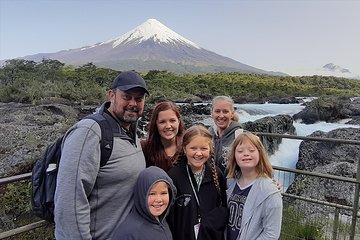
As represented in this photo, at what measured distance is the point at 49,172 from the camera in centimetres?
178

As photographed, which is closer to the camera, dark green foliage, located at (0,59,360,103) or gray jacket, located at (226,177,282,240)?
gray jacket, located at (226,177,282,240)

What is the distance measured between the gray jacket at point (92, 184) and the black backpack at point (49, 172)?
0.03 m

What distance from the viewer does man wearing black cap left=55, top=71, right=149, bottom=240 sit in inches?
66.3

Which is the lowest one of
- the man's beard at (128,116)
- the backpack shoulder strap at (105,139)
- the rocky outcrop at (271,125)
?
the rocky outcrop at (271,125)

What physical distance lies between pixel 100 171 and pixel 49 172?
0.75ft

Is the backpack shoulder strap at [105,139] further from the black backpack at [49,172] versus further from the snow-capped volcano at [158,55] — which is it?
the snow-capped volcano at [158,55]

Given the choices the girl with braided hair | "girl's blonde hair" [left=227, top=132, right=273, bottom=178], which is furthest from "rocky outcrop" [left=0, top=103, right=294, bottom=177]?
the girl with braided hair

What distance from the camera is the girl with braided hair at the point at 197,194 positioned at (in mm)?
2141

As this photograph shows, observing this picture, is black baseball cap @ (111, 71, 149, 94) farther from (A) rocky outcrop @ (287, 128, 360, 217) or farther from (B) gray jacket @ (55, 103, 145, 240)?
(A) rocky outcrop @ (287, 128, 360, 217)

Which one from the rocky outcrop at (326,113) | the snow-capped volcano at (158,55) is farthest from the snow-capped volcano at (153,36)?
the rocky outcrop at (326,113)

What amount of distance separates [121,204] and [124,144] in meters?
0.28

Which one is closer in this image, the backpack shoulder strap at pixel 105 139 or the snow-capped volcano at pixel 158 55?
the backpack shoulder strap at pixel 105 139

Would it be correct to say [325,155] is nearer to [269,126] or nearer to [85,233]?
[269,126]

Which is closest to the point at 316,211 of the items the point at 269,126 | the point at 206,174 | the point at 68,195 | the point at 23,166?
the point at 206,174
